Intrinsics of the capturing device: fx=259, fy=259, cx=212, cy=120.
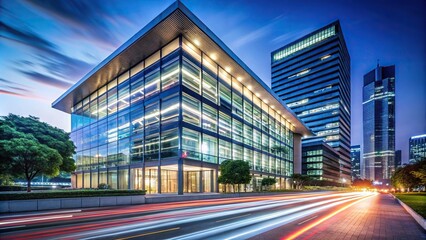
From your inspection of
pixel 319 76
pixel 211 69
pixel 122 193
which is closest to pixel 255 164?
pixel 211 69

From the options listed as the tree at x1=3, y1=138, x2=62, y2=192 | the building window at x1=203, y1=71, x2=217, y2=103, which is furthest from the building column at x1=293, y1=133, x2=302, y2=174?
the tree at x1=3, y1=138, x2=62, y2=192

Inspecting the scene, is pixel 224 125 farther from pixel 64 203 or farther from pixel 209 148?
pixel 64 203

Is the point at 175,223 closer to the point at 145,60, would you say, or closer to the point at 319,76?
the point at 145,60

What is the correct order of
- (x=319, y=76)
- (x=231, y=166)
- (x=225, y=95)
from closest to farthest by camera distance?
(x=231, y=166) → (x=225, y=95) → (x=319, y=76)

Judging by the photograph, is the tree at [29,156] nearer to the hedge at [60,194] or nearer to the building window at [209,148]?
the hedge at [60,194]

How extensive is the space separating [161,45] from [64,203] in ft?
85.3

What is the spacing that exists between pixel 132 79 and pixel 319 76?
392 ft

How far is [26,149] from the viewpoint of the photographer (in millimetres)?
22594

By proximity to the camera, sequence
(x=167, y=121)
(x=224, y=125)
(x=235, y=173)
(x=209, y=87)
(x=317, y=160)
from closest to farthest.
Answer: (x=235, y=173)
(x=167, y=121)
(x=209, y=87)
(x=224, y=125)
(x=317, y=160)

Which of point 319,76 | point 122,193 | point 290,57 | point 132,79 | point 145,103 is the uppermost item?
point 290,57

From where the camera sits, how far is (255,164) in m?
56.2

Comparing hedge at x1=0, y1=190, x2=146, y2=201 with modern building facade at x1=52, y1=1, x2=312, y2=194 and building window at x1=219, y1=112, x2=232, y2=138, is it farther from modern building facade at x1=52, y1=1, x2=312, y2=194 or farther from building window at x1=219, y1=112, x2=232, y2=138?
building window at x1=219, y1=112, x2=232, y2=138

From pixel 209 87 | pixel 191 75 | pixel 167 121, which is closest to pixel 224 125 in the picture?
pixel 209 87

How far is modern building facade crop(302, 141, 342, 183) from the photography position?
117m
